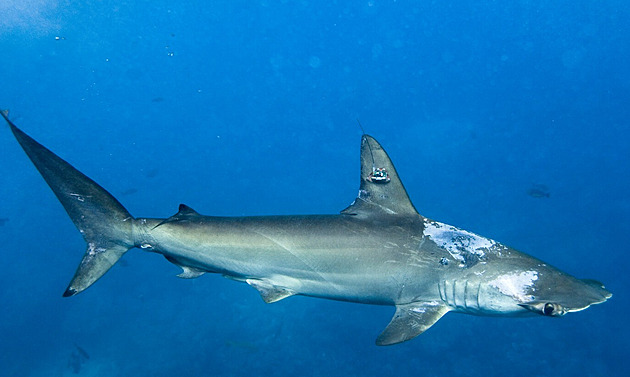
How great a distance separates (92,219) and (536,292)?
171 inches

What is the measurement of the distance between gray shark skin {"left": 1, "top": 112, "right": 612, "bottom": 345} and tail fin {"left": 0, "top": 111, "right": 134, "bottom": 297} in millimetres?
11

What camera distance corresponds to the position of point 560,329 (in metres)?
12.5

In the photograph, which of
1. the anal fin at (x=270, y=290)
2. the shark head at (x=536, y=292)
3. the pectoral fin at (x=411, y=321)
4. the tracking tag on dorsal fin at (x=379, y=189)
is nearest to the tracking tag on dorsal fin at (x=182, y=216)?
the anal fin at (x=270, y=290)

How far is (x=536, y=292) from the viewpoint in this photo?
3496 mm

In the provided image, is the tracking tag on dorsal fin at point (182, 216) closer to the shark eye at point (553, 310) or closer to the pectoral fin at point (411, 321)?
the pectoral fin at point (411, 321)

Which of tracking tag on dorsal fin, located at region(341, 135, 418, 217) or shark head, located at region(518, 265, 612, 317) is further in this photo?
tracking tag on dorsal fin, located at region(341, 135, 418, 217)

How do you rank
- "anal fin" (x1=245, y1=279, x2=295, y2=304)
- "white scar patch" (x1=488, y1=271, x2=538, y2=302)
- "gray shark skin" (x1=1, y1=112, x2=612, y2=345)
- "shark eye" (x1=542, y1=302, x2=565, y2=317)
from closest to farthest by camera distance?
"shark eye" (x1=542, y1=302, x2=565, y2=317), "white scar patch" (x1=488, y1=271, x2=538, y2=302), "gray shark skin" (x1=1, y1=112, x2=612, y2=345), "anal fin" (x1=245, y1=279, x2=295, y2=304)

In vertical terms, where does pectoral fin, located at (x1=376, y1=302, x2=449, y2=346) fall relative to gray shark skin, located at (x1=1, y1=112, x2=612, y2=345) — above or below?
below

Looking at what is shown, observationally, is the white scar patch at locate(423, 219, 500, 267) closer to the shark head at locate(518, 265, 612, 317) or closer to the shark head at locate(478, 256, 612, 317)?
the shark head at locate(478, 256, 612, 317)

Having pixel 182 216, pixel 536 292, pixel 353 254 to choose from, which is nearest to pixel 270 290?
pixel 353 254

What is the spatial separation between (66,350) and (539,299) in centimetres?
1634

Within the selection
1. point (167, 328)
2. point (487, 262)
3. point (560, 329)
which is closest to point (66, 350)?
point (167, 328)

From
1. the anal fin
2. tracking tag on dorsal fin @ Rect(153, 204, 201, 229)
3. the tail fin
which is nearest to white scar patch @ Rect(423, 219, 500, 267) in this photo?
the anal fin

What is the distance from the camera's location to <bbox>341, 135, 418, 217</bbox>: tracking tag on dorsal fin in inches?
160
